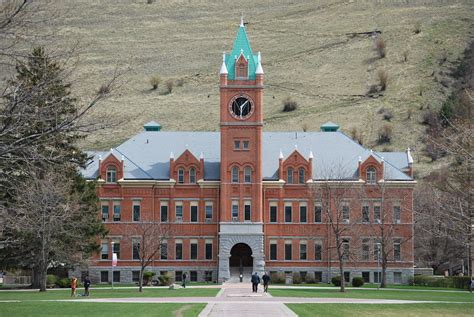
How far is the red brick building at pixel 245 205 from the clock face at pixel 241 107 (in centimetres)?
9

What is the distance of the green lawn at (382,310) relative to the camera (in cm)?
4398

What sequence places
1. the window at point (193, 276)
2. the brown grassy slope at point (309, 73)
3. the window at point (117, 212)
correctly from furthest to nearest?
the brown grassy slope at point (309, 73) → the window at point (193, 276) → the window at point (117, 212)

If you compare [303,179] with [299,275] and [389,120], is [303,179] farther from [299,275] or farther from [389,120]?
[389,120]

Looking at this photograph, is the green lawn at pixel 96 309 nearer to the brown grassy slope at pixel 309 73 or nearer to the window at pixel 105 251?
the window at pixel 105 251

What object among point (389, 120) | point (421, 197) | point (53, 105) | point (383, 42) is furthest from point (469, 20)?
point (53, 105)

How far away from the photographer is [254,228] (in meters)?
91.3

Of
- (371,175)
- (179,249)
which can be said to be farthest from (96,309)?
(371,175)

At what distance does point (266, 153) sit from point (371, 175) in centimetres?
1024

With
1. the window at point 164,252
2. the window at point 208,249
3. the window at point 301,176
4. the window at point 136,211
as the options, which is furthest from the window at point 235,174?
the window at point 136,211

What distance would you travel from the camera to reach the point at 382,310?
4675cm

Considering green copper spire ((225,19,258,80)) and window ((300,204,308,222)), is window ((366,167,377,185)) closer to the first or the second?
window ((300,204,308,222))

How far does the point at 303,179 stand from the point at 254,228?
21.2ft

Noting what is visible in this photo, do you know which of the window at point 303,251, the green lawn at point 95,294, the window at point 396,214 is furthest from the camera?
the window at point 303,251

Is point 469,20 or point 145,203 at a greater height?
point 469,20
